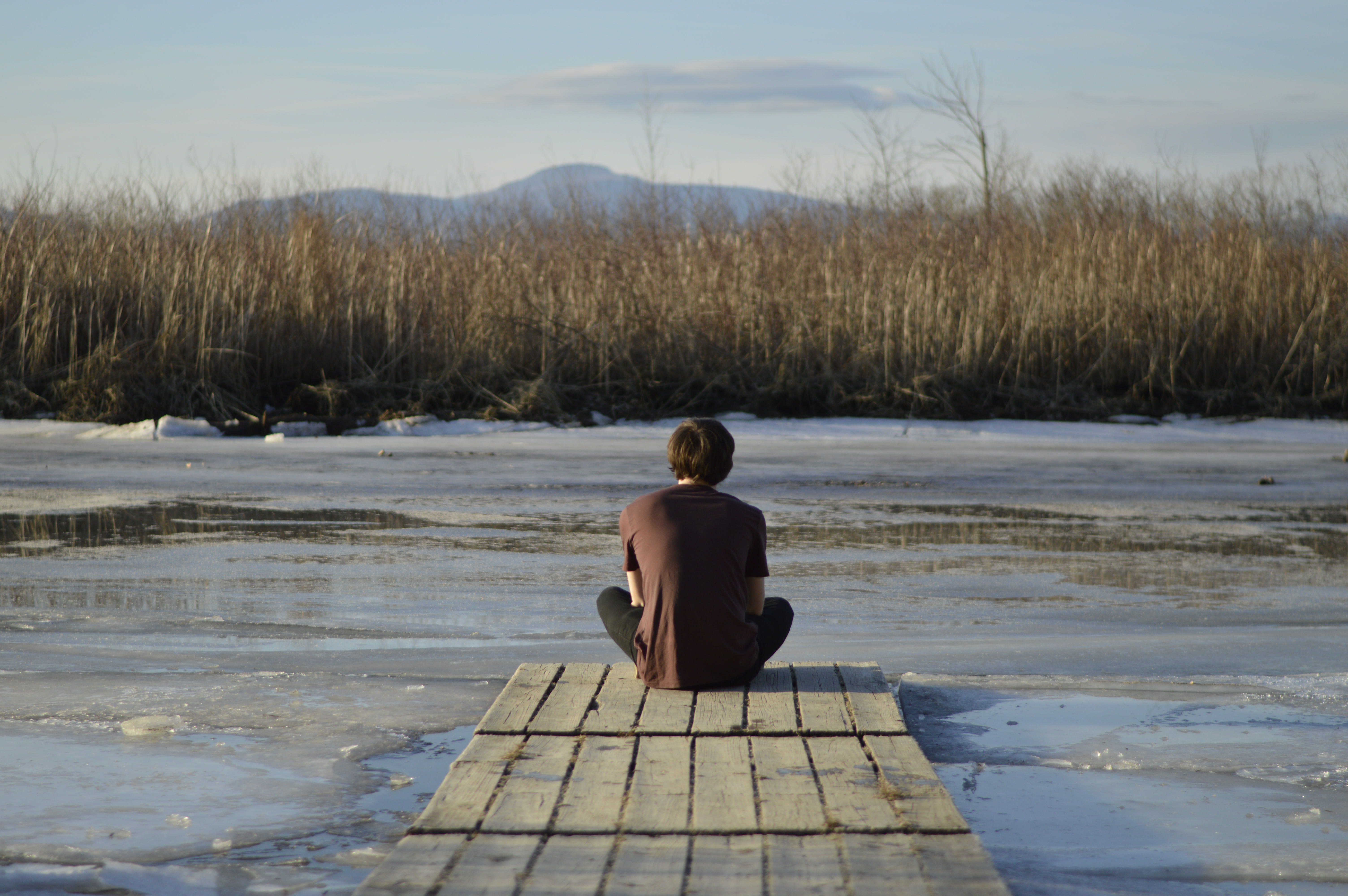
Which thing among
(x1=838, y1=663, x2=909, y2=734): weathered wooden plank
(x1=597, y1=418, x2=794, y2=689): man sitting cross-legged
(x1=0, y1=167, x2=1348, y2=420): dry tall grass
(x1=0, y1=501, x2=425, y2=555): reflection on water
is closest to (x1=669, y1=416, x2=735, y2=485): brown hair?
(x1=597, y1=418, x2=794, y2=689): man sitting cross-legged

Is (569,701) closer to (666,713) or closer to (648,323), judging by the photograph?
(666,713)

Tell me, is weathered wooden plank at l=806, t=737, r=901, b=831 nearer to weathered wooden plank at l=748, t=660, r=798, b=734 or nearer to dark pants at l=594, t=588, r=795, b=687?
weathered wooden plank at l=748, t=660, r=798, b=734

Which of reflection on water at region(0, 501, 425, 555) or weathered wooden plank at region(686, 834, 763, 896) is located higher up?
reflection on water at region(0, 501, 425, 555)

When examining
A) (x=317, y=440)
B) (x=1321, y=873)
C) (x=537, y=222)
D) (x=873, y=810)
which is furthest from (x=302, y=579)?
(x=537, y=222)

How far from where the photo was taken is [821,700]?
3.40 meters

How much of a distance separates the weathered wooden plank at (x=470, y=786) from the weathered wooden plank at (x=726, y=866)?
1.48 ft

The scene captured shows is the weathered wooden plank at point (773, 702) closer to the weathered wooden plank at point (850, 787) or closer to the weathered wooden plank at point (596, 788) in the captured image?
the weathered wooden plank at point (850, 787)

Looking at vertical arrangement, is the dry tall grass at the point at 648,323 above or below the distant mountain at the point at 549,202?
below

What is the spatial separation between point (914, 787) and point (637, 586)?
1.15 meters

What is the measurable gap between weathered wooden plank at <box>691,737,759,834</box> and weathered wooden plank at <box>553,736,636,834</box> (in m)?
0.16

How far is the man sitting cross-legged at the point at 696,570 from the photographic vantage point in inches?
134

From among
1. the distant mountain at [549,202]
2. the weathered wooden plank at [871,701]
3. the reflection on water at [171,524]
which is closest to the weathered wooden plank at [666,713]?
the weathered wooden plank at [871,701]

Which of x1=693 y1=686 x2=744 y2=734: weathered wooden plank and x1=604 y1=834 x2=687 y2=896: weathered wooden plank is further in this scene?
x1=693 y1=686 x2=744 y2=734: weathered wooden plank

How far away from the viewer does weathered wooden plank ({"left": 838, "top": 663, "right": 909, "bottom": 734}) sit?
312cm
